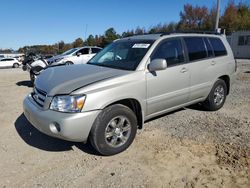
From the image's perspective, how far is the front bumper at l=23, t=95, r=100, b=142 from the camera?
10.3ft

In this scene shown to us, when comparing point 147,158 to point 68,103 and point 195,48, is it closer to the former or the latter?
point 68,103

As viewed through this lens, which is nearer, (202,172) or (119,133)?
(202,172)

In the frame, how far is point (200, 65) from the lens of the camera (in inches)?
189

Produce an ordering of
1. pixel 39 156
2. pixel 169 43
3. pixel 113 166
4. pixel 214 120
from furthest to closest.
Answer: pixel 214 120 < pixel 169 43 < pixel 39 156 < pixel 113 166

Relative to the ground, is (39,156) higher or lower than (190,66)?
lower

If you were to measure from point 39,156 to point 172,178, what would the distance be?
6.50 feet

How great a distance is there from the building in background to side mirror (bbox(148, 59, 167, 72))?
29744 mm

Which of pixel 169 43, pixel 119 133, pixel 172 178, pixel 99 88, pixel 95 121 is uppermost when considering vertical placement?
pixel 169 43

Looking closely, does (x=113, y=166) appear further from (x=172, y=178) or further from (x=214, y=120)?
(x=214, y=120)

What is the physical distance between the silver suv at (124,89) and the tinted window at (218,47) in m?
0.03

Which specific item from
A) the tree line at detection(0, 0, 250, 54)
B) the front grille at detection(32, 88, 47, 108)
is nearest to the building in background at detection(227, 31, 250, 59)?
the tree line at detection(0, 0, 250, 54)

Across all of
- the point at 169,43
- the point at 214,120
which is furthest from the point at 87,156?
the point at 214,120

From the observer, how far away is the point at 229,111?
5.64 meters

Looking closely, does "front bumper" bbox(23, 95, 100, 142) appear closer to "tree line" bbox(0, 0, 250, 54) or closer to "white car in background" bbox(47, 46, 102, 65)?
"white car in background" bbox(47, 46, 102, 65)
